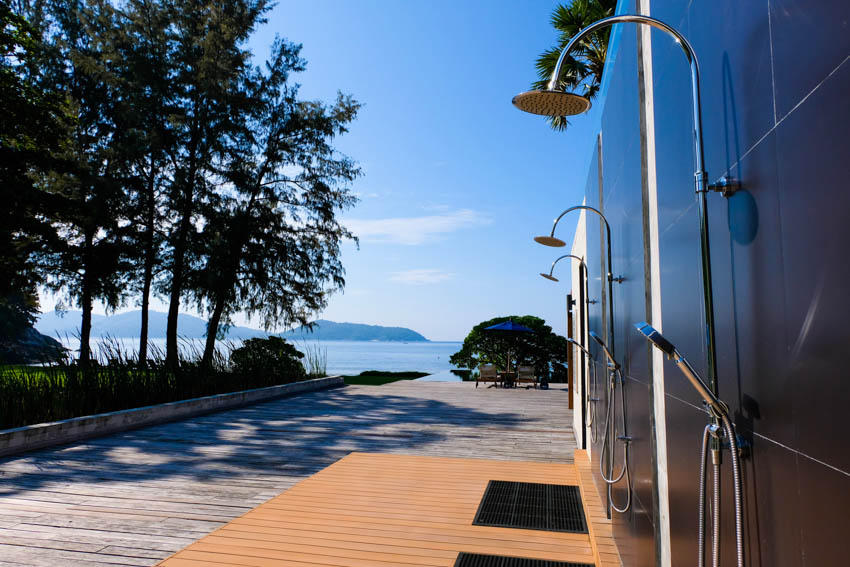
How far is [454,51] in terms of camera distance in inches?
450

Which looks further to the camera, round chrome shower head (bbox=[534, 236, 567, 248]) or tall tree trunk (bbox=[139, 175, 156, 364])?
tall tree trunk (bbox=[139, 175, 156, 364])

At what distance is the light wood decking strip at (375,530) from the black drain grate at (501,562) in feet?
0.18

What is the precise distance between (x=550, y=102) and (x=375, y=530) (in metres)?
2.73

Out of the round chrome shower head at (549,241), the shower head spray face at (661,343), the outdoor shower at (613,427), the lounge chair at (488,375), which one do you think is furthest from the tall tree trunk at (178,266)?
the shower head spray face at (661,343)

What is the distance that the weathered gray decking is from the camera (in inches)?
130

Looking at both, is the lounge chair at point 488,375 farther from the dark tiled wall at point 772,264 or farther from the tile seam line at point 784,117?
the tile seam line at point 784,117

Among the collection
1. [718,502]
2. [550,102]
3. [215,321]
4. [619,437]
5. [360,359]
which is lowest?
[360,359]

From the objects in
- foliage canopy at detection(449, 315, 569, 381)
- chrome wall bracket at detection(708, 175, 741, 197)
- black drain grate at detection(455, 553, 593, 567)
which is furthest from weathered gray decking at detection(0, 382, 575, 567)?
foliage canopy at detection(449, 315, 569, 381)

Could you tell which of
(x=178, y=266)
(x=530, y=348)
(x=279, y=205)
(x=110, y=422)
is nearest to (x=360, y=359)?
(x=530, y=348)

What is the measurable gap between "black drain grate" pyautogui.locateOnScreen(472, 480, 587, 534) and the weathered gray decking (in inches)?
45.5

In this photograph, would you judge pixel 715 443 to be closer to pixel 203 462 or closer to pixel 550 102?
pixel 550 102

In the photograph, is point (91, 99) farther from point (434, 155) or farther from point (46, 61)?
point (434, 155)

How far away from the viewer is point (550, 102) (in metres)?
1.97

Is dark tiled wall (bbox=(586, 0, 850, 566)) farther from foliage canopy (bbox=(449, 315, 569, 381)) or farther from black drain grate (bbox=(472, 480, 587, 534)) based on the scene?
foliage canopy (bbox=(449, 315, 569, 381))
